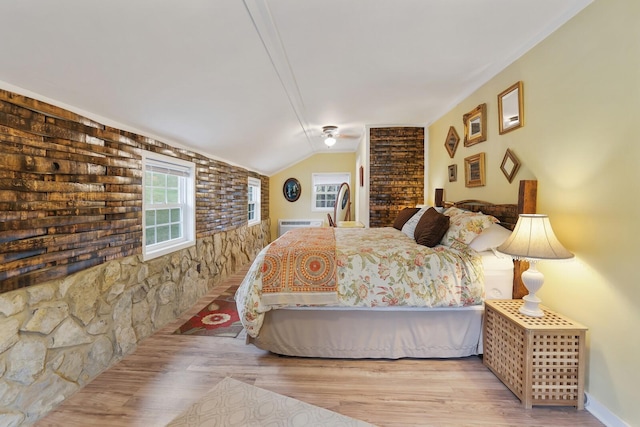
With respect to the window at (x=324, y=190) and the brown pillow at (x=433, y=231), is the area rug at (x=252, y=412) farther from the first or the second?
the window at (x=324, y=190)

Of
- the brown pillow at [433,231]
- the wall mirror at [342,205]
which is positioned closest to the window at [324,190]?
the wall mirror at [342,205]

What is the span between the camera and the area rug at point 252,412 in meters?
1.50

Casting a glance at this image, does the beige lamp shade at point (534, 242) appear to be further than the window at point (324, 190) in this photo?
No

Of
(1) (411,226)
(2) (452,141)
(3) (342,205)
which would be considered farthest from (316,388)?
(3) (342,205)

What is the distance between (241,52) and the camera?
1.86 meters

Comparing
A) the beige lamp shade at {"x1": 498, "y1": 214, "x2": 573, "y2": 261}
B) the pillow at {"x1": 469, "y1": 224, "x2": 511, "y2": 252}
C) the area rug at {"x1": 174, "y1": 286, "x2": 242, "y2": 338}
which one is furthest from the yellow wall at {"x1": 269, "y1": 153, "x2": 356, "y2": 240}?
the beige lamp shade at {"x1": 498, "y1": 214, "x2": 573, "y2": 261}

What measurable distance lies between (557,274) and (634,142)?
0.88 meters

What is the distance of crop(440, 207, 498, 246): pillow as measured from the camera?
84.9 inches

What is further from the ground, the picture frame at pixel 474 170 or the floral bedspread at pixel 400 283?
the picture frame at pixel 474 170

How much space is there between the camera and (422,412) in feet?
5.23

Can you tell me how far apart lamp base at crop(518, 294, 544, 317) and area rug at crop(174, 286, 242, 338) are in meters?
2.19

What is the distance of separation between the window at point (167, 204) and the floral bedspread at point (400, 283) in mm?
1155

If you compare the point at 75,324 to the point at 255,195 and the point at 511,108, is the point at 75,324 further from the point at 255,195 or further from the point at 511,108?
the point at 255,195

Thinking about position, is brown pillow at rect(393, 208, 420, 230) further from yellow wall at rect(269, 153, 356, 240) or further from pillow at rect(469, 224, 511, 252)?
yellow wall at rect(269, 153, 356, 240)
